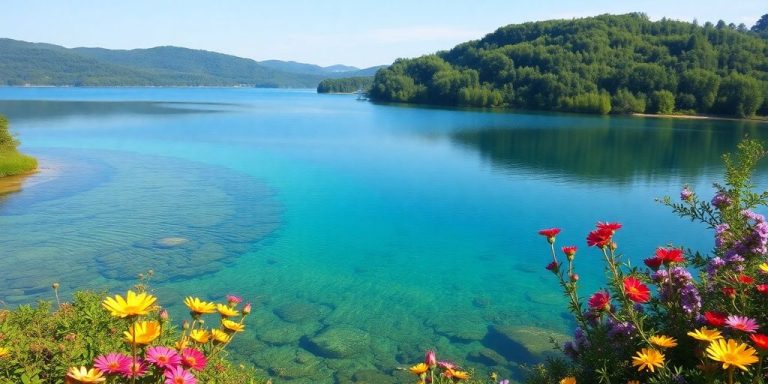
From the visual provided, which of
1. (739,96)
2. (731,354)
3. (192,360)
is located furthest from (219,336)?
(739,96)

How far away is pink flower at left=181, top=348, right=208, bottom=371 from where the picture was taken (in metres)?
2.48

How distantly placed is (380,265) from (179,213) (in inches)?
317

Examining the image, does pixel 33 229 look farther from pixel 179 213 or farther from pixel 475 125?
pixel 475 125

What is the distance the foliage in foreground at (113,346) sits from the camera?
2391mm

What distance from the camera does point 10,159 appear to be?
24.7 meters

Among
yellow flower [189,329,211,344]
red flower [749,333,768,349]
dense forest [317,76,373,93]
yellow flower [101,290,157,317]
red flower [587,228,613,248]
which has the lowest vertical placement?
yellow flower [189,329,211,344]

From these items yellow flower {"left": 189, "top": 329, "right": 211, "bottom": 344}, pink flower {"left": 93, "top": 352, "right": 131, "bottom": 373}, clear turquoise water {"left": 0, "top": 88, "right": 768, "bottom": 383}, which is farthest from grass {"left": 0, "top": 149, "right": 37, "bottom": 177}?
pink flower {"left": 93, "top": 352, "right": 131, "bottom": 373}

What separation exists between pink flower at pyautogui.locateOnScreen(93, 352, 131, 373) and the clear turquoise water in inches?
259

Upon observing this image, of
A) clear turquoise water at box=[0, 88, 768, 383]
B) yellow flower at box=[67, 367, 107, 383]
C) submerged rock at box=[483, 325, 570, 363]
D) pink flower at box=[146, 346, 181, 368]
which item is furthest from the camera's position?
clear turquoise water at box=[0, 88, 768, 383]

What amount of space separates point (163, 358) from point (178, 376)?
0.15 meters

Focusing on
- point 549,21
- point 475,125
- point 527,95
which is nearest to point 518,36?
point 549,21

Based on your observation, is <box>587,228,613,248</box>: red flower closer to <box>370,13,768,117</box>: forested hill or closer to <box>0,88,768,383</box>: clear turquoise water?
<box>0,88,768,383</box>: clear turquoise water

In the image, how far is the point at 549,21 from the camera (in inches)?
5049

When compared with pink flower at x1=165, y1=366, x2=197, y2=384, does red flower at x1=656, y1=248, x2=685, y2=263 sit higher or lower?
higher
